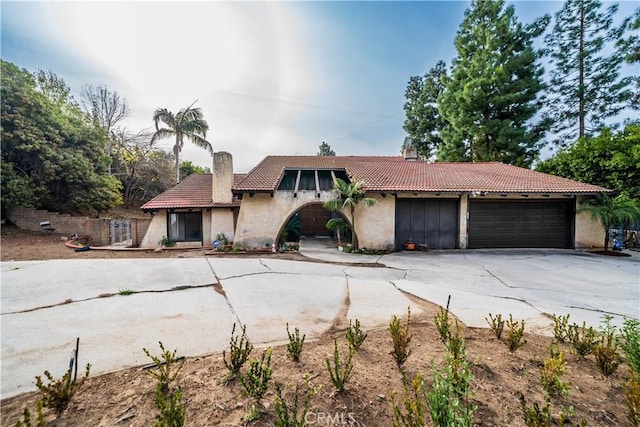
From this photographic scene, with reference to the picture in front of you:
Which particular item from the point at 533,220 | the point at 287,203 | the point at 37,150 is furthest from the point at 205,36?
the point at 533,220

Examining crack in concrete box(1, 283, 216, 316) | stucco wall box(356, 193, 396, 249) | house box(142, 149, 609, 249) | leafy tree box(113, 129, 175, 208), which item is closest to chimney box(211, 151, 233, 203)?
house box(142, 149, 609, 249)

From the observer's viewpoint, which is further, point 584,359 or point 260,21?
point 260,21

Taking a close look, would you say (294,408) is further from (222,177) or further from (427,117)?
(427,117)

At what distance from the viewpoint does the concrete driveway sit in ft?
10.5

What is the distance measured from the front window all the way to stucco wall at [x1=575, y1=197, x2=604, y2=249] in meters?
17.8

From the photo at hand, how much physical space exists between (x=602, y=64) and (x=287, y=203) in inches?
908

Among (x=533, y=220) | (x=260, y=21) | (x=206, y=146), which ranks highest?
(x=260, y=21)

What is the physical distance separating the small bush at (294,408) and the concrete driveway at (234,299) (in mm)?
1171

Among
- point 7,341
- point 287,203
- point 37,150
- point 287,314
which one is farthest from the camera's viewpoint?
point 37,150

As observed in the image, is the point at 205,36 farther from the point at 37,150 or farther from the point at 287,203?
the point at 37,150

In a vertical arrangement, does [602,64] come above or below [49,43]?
above

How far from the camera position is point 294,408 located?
176cm

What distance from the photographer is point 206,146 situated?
1931 cm

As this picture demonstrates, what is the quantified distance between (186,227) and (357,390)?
1243 centimetres
